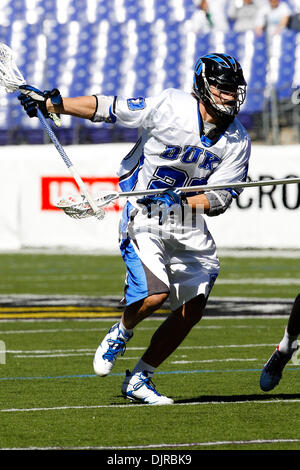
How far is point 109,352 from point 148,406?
1.13 feet

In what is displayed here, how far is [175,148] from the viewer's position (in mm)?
5699

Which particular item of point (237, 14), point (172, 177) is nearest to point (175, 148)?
point (172, 177)

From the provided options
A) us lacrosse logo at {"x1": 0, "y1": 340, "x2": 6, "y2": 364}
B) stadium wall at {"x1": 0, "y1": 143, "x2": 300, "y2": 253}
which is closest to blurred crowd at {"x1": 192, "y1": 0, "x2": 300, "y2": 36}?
stadium wall at {"x1": 0, "y1": 143, "x2": 300, "y2": 253}

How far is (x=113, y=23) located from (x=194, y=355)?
1390cm

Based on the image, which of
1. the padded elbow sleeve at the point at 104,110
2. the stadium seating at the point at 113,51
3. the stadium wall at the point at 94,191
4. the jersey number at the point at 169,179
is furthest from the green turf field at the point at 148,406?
the stadium seating at the point at 113,51

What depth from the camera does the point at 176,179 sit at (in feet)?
19.0

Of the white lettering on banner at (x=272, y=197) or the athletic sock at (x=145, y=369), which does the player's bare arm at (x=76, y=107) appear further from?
the white lettering on banner at (x=272, y=197)

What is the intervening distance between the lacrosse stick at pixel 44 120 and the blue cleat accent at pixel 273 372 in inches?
47.4

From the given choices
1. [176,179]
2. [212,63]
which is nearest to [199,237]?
[176,179]

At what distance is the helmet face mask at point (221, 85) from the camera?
18.7 ft

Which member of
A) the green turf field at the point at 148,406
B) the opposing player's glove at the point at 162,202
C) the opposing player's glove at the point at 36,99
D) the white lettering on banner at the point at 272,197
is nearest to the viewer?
the green turf field at the point at 148,406

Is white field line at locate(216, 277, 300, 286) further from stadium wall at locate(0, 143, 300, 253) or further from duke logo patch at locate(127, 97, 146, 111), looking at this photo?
duke logo patch at locate(127, 97, 146, 111)

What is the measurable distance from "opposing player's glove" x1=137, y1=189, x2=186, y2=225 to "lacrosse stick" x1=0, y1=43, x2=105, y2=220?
0.85ft
